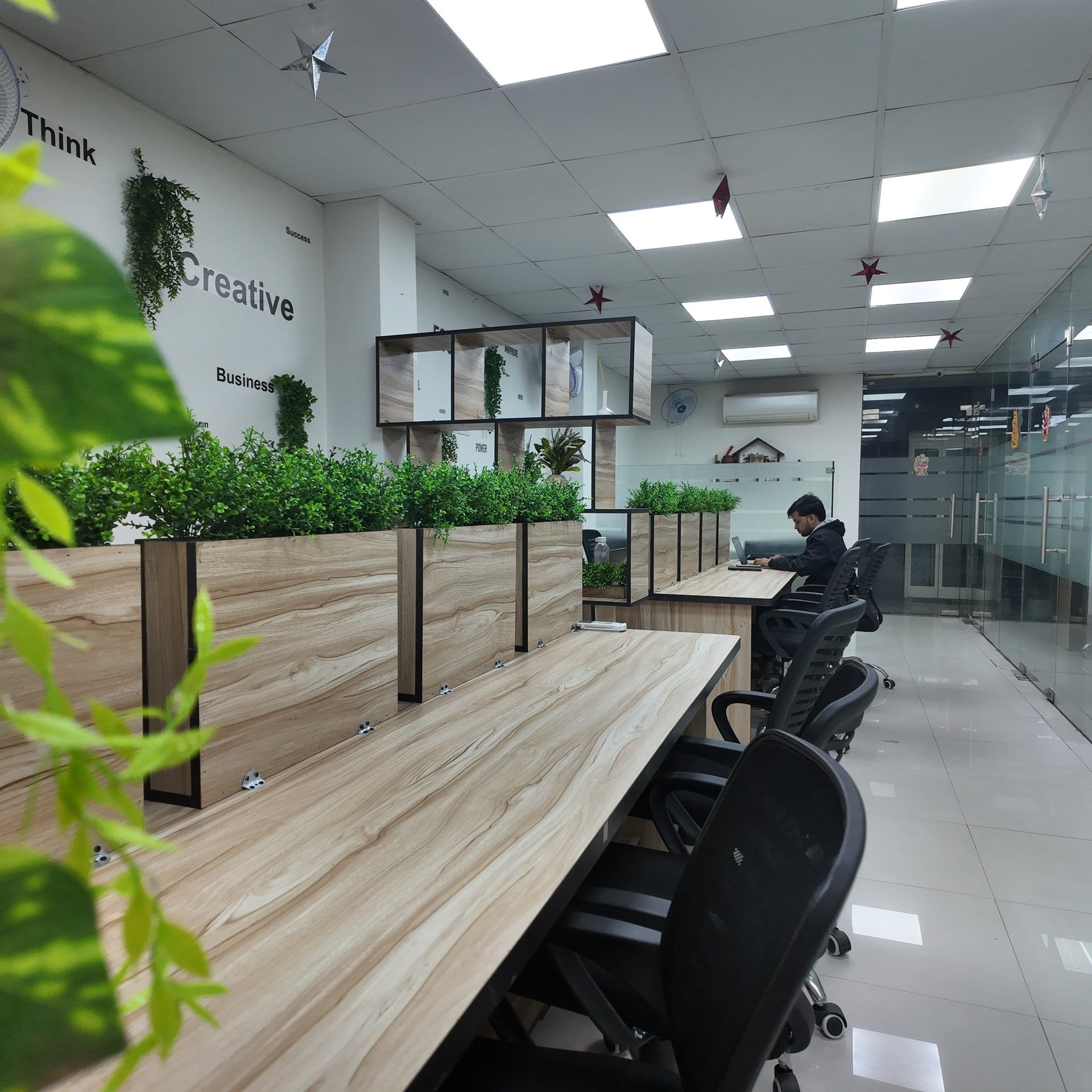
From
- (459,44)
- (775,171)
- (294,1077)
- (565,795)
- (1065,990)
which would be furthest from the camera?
(775,171)

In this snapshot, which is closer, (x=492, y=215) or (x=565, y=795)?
(x=565, y=795)

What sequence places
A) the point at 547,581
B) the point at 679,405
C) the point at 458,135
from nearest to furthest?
the point at 547,581 < the point at 458,135 < the point at 679,405

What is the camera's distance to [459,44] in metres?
3.14

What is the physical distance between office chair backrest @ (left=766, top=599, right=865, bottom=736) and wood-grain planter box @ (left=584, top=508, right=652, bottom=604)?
1421 millimetres

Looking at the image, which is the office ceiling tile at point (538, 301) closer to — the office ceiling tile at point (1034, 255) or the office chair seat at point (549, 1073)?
the office ceiling tile at point (1034, 255)

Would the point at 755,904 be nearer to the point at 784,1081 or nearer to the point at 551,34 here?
the point at 784,1081

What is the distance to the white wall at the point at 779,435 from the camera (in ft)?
33.3

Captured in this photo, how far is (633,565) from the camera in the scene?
11.7 ft

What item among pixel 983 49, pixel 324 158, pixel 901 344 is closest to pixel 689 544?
pixel 983 49

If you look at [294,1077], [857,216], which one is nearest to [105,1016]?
[294,1077]

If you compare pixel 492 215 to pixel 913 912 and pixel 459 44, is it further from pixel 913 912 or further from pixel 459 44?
pixel 913 912

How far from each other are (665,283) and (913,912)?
198 inches

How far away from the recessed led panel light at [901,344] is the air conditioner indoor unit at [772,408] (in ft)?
4.93

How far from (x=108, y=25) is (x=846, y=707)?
141 inches
